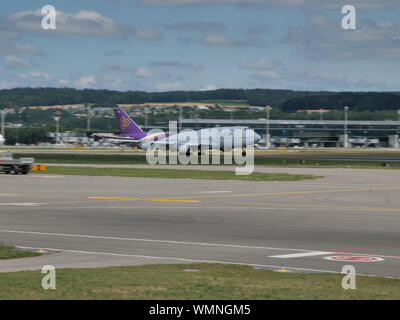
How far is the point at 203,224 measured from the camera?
30.7 meters

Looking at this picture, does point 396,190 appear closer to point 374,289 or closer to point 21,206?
point 21,206

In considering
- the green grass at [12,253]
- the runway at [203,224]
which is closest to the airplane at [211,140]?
the runway at [203,224]

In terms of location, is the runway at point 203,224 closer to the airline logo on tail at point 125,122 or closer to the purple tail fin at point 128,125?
the purple tail fin at point 128,125

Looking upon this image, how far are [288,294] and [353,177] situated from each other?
53.0 m

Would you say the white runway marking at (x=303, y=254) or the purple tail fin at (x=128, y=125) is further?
the purple tail fin at (x=128, y=125)

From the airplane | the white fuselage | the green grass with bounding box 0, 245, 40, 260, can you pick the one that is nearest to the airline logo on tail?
the airplane

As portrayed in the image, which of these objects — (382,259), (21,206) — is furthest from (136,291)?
(21,206)

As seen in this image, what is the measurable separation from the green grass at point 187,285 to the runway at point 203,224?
165cm

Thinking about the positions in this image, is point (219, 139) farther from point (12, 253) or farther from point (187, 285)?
point (187, 285)

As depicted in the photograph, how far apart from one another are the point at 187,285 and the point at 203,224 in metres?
14.8

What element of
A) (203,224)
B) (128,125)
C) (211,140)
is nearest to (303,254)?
(203,224)

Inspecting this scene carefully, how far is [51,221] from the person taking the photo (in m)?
31.3

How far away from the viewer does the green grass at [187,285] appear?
1451cm

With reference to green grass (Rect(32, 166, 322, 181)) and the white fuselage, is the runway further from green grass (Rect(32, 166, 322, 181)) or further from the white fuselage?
the white fuselage
